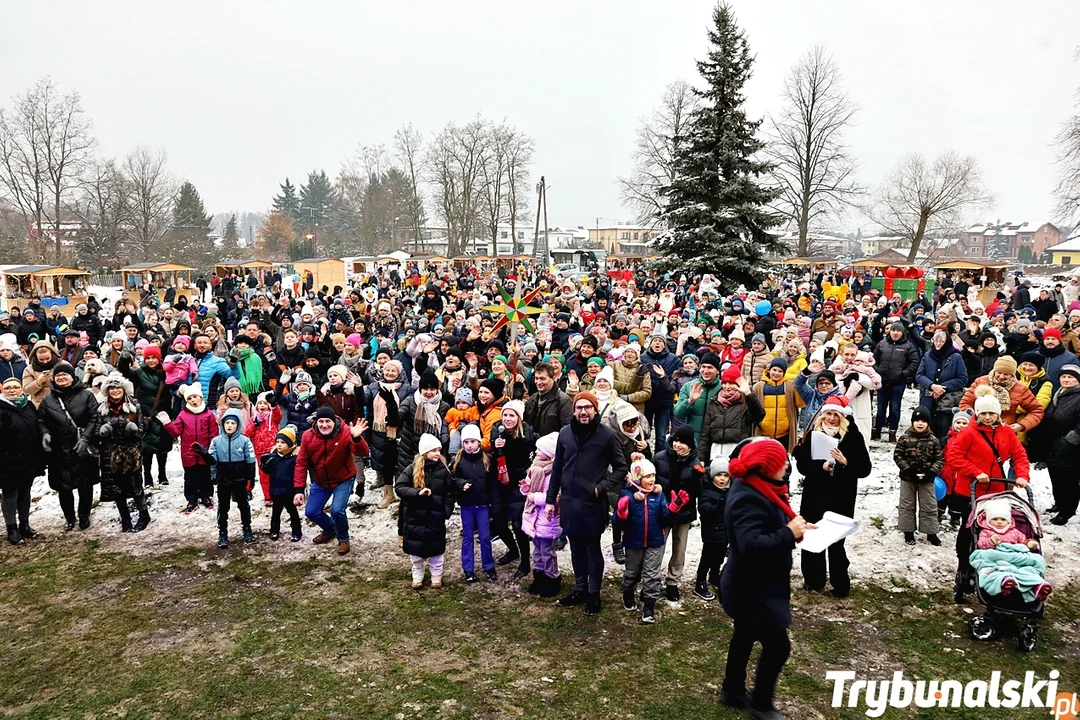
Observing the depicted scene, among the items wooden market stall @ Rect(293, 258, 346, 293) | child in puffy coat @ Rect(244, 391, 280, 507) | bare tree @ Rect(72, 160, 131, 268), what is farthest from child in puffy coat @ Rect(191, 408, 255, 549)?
bare tree @ Rect(72, 160, 131, 268)

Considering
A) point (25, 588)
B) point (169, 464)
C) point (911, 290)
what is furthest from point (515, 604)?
point (911, 290)

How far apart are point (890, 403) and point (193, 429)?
8999 millimetres

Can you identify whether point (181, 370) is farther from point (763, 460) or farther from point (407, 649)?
point (763, 460)

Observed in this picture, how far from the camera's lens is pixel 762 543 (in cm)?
366

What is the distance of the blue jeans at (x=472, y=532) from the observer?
6148mm

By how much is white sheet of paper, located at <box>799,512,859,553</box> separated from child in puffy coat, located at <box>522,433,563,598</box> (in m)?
2.21

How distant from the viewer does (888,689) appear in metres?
4.48

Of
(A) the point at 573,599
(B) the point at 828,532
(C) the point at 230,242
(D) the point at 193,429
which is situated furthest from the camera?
(C) the point at 230,242

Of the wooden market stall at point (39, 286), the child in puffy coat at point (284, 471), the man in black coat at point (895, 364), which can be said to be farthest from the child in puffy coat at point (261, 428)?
the wooden market stall at point (39, 286)

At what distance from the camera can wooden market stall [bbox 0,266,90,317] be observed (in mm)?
29312

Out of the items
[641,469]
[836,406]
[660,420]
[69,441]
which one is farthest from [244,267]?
[836,406]

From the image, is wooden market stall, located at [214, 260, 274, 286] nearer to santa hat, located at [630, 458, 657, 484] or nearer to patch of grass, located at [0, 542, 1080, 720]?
patch of grass, located at [0, 542, 1080, 720]

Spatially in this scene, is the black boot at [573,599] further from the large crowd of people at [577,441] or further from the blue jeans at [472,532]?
the blue jeans at [472,532]

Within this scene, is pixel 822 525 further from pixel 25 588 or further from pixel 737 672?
pixel 25 588
